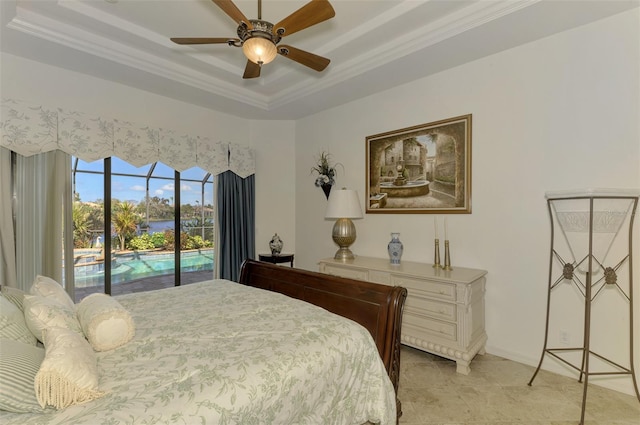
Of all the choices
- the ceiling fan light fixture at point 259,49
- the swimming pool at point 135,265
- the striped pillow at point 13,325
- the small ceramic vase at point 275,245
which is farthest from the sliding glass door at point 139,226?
the ceiling fan light fixture at point 259,49

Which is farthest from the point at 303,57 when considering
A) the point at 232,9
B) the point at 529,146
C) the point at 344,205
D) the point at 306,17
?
the point at 529,146

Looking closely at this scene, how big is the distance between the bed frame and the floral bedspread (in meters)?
0.18

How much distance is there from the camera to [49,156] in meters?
2.92

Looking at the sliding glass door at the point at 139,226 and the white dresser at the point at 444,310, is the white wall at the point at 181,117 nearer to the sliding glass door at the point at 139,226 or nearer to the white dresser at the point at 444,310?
the sliding glass door at the point at 139,226

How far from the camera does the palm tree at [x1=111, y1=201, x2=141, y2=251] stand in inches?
137

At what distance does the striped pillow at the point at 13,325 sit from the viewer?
1219mm

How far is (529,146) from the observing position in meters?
2.63

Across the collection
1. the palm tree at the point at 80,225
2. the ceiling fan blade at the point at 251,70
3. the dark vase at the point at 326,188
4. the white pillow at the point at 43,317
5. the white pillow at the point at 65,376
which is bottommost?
the white pillow at the point at 65,376

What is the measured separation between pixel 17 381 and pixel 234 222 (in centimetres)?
340

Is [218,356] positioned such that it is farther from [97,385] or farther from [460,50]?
[460,50]

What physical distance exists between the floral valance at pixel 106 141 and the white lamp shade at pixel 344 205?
1599 mm

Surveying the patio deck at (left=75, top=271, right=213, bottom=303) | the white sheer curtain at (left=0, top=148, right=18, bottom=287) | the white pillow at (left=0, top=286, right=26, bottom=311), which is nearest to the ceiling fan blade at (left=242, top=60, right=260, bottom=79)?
the white pillow at (left=0, top=286, right=26, bottom=311)

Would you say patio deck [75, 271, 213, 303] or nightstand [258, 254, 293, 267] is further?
nightstand [258, 254, 293, 267]

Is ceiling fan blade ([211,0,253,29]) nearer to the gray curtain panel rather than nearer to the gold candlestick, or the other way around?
the gold candlestick
